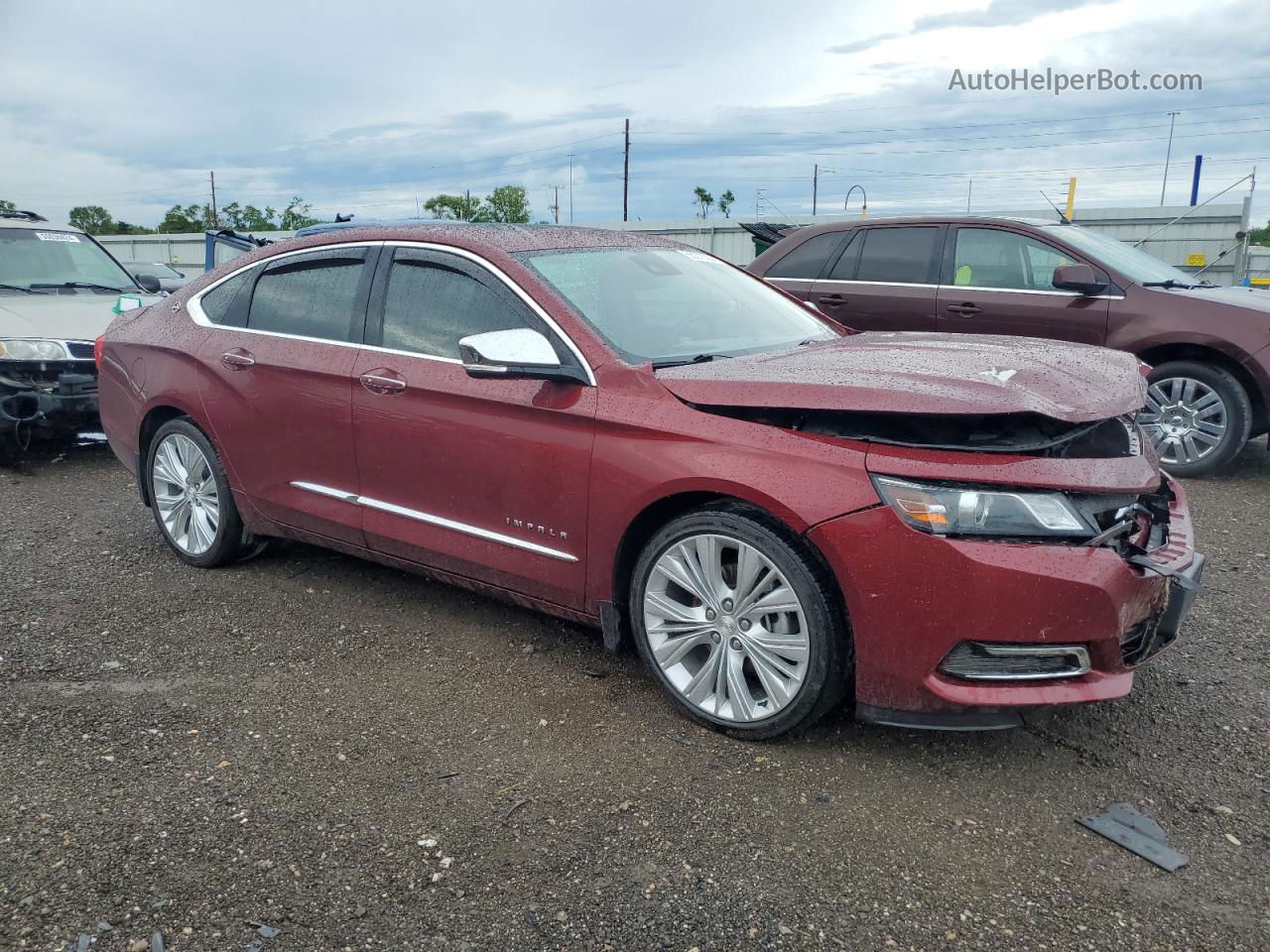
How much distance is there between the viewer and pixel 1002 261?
732 cm

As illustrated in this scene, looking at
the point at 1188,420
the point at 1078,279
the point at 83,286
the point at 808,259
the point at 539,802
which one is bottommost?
the point at 539,802

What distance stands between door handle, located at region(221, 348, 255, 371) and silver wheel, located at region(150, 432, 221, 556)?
49cm

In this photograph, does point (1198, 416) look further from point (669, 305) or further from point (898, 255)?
point (669, 305)

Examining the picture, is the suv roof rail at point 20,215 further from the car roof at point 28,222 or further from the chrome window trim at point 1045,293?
the chrome window trim at point 1045,293

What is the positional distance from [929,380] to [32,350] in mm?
6438

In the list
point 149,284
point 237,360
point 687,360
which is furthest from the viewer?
point 149,284

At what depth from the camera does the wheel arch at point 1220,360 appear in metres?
6.71

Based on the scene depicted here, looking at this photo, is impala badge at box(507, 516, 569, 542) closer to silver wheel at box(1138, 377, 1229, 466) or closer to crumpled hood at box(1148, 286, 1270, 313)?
silver wheel at box(1138, 377, 1229, 466)

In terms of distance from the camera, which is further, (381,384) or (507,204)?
(507,204)

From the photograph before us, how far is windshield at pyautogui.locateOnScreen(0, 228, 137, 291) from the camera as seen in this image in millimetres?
8102

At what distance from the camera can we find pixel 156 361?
4914 millimetres

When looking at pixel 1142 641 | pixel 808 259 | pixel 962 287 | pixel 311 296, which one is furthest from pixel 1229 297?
pixel 311 296

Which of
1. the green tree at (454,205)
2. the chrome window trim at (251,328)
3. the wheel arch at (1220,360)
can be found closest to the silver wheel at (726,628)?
the chrome window trim at (251,328)

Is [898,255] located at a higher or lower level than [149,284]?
higher
